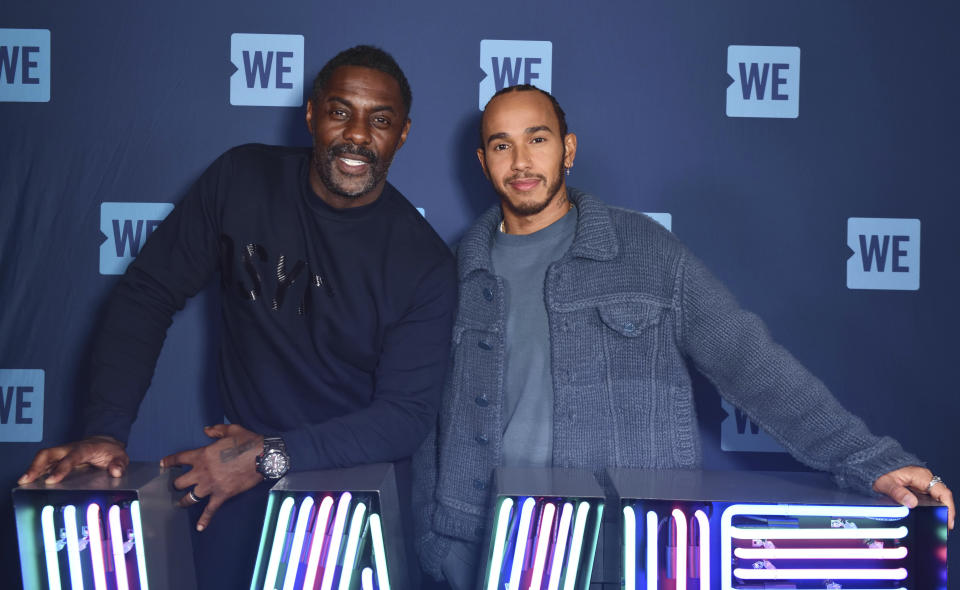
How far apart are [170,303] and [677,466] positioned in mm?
1228

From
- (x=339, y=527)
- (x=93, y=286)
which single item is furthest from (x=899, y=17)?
(x=93, y=286)

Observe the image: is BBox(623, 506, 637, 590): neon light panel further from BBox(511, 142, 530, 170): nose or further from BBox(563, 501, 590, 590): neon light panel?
BBox(511, 142, 530, 170): nose

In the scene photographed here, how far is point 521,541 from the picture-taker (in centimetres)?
112

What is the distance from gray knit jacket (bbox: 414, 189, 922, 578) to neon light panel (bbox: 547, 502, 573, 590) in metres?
0.54

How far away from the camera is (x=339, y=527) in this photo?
1125 mm

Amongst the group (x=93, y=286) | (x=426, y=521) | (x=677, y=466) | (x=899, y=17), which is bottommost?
(x=426, y=521)

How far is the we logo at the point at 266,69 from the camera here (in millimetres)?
2182

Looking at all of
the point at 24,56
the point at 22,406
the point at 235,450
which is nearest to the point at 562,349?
the point at 235,450

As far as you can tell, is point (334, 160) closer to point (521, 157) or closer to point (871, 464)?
point (521, 157)

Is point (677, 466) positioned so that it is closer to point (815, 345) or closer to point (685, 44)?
point (815, 345)

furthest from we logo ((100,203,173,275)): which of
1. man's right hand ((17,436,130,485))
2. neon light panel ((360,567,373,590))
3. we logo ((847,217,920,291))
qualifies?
we logo ((847,217,920,291))

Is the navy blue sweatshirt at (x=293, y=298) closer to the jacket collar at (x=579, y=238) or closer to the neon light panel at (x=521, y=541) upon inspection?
the jacket collar at (x=579, y=238)

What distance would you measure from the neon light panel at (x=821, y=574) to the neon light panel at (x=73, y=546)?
40.3 inches

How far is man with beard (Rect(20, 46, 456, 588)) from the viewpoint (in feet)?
5.40
